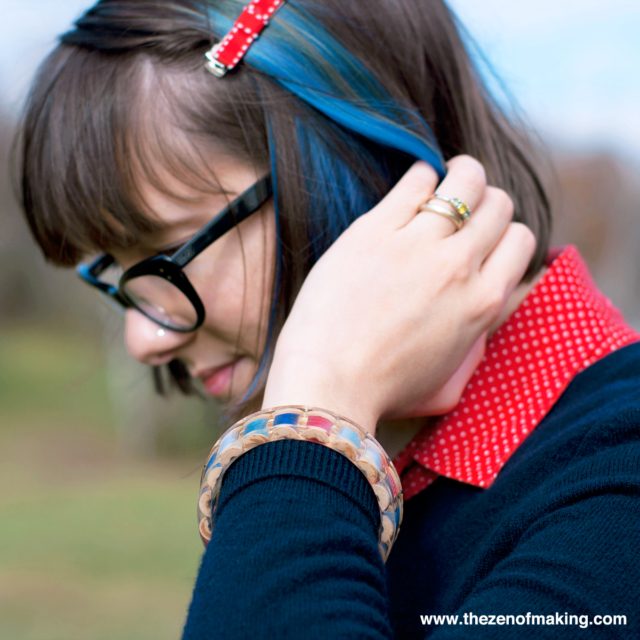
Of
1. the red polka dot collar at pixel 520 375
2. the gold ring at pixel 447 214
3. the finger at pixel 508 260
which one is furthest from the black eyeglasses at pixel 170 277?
the red polka dot collar at pixel 520 375

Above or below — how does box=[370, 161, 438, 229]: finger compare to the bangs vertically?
above

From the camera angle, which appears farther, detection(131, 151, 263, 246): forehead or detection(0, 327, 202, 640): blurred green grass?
detection(0, 327, 202, 640): blurred green grass

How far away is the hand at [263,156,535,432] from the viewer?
2.77 ft

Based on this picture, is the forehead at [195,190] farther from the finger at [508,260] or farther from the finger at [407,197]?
the finger at [508,260]

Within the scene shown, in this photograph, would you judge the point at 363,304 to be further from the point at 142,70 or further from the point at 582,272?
the point at 142,70

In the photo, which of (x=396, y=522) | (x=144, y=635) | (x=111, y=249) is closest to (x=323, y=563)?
(x=396, y=522)

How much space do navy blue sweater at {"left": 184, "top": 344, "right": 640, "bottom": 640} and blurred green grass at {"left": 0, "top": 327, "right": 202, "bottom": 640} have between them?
4.51 feet

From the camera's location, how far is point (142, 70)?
1135 mm

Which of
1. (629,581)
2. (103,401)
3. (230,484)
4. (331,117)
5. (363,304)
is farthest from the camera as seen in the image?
(103,401)

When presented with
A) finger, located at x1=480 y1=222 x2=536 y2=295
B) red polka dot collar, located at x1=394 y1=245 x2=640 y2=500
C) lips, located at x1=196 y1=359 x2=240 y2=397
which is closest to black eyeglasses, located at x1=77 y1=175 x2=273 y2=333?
lips, located at x1=196 y1=359 x2=240 y2=397

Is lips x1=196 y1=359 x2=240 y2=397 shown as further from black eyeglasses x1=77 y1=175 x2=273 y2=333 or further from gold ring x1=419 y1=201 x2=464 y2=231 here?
gold ring x1=419 y1=201 x2=464 y2=231

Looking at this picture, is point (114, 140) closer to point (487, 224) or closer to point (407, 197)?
point (407, 197)

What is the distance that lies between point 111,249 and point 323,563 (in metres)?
0.90

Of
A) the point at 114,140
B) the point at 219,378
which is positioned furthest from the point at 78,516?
the point at 114,140
